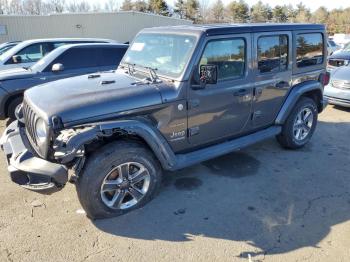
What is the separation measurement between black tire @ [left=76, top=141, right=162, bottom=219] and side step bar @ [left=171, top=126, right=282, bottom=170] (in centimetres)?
43

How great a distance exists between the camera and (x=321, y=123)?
6617mm

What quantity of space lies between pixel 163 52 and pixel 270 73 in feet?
5.08

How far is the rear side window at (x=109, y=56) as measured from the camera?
22.6ft

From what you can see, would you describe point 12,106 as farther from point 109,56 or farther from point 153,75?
point 153,75

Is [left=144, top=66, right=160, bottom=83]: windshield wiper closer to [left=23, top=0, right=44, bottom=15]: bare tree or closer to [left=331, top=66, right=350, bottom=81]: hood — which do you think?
[left=331, top=66, right=350, bottom=81]: hood

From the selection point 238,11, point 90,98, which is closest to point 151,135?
point 90,98

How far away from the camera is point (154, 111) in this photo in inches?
131

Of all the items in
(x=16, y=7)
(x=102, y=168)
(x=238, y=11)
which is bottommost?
(x=102, y=168)

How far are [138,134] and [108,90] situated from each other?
582 mm

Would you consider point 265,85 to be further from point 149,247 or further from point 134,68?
point 149,247

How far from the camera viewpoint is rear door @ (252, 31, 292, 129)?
4163 millimetres

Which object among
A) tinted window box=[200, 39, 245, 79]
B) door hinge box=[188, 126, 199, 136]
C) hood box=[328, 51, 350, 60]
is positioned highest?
tinted window box=[200, 39, 245, 79]

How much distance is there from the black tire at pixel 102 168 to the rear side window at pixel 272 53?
2027 millimetres

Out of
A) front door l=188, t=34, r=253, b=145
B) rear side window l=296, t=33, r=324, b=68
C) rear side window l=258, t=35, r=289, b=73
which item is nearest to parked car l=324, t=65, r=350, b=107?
rear side window l=296, t=33, r=324, b=68
